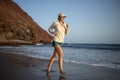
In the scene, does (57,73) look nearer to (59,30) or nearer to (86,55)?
(59,30)

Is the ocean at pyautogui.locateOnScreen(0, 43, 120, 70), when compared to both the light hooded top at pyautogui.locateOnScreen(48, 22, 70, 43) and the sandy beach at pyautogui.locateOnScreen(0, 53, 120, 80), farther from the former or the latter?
the light hooded top at pyautogui.locateOnScreen(48, 22, 70, 43)

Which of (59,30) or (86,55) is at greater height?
(59,30)

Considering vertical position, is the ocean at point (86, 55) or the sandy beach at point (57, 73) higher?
the sandy beach at point (57, 73)

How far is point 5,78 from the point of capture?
4.94 m

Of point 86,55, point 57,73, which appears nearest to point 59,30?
point 57,73

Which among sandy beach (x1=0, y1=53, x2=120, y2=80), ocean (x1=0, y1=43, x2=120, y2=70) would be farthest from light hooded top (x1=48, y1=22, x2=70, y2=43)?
ocean (x1=0, y1=43, x2=120, y2=70)

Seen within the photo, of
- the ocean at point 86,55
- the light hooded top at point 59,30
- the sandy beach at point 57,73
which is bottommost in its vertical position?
the ocean at point 86,55

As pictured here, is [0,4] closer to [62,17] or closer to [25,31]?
[25,31]

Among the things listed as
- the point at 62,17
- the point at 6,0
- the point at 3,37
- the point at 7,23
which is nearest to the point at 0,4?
the point at 6,0

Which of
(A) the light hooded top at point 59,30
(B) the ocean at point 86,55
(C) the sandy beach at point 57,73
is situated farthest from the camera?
A: (B) the ocean at point 86,55

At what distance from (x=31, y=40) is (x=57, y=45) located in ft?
227

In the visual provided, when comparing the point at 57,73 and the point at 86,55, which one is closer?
the point at 57,73

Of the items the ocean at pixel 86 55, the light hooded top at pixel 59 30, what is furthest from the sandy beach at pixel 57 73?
the ocean at pixel 86 55

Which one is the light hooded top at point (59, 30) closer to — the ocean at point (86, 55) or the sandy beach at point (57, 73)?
the sandy beach at point (57, 73)
